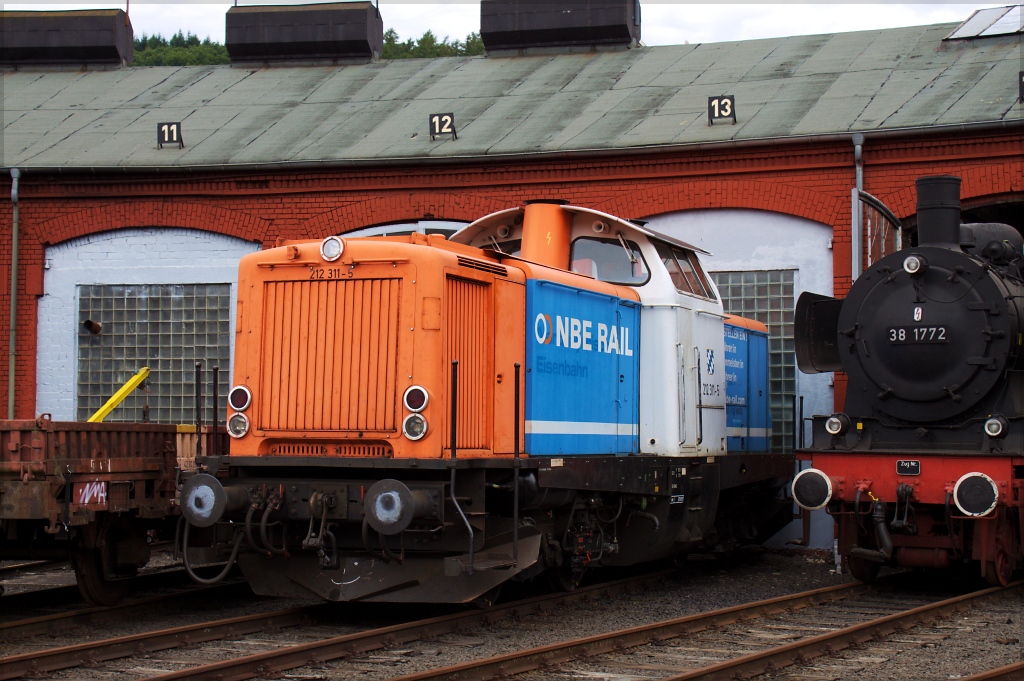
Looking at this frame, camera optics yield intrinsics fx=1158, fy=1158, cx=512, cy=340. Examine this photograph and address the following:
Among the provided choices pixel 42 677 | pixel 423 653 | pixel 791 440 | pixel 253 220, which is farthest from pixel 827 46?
pixel 42 677

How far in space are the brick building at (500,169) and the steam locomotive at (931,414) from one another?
3.30 m

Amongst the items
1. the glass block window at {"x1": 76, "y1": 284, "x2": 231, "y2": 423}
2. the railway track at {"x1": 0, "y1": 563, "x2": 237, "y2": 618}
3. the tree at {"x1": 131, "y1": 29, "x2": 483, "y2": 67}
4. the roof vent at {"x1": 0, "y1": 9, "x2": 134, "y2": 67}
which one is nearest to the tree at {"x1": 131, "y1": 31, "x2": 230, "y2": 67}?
the tree at {"x1": 131, "y1": 29, "x2": 483, "y2": 67}

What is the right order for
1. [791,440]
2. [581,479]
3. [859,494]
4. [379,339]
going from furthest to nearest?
[791,440], [859,494], [581,479], [379,339]

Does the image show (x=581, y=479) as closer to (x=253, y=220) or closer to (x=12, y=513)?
(x=12, y=513)

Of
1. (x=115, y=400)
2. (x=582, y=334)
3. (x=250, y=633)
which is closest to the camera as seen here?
(x=250, y=633)

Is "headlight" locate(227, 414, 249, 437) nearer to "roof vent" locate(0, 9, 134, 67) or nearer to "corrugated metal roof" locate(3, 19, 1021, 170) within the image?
"corrugated metal roof" locate(3, 19, 1021, 170)

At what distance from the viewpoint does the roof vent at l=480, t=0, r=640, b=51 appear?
19.1 metres

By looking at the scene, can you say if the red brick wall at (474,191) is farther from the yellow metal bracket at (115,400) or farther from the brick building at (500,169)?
the yellow metal bracket at (115,400)

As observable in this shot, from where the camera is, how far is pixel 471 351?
8.62 metres

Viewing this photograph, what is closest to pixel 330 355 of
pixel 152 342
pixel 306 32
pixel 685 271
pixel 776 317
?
pixel 685 271

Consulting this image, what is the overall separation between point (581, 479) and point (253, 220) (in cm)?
918

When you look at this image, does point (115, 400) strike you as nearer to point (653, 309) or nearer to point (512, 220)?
point (512, 220)

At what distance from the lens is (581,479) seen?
9062 millimetres

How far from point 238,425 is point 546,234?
3390 millimetres
